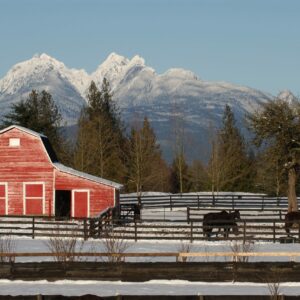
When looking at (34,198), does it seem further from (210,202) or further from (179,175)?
(179,175)

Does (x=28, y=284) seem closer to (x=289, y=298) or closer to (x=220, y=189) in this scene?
(x=289, y=298)

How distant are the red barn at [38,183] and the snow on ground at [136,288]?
80.0 feet

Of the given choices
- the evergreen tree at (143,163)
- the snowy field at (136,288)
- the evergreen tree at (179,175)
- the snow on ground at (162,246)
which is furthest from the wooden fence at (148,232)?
the evergreen tree at (179,175)

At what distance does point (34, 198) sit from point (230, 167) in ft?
113

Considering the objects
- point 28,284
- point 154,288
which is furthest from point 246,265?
point 28,284

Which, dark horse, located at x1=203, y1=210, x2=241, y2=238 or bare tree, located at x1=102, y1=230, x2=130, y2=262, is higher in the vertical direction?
dark horse, located at x1=203, y1=210, x2=241, y2=238

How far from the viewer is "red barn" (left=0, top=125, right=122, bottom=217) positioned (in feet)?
142

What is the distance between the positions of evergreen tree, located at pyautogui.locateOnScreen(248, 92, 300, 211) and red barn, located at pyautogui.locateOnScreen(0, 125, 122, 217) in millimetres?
9474

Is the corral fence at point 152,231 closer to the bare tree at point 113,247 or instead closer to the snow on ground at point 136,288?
the bare tree at point 113,247

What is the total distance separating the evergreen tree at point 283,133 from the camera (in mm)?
41656

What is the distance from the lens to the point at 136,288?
1784cm

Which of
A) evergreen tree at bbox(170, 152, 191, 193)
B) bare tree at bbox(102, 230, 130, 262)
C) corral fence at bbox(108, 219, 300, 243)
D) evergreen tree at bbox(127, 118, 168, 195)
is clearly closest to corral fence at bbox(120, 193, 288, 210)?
evergreen tree at bbox(127, 118, 168, 195)

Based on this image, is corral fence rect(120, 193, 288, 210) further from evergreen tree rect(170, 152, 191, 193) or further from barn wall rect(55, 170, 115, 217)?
evergreen tree rect(170, 152, 191, 193)

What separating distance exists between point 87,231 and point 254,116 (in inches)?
652
